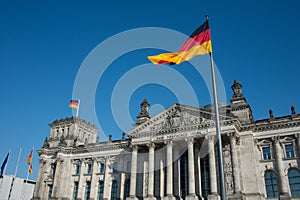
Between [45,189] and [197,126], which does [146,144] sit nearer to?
[197,126]

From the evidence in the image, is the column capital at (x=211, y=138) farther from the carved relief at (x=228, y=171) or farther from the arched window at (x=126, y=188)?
the arched window at (x=126, y=188)

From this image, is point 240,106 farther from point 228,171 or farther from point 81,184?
point 81,184

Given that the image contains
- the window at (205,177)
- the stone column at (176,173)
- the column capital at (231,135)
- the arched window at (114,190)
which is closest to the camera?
the column capital at (231,135)

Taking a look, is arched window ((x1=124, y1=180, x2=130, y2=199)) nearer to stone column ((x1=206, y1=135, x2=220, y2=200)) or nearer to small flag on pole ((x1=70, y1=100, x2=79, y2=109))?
stone column ((x1=206, y1=135, x2=220, y2=200))

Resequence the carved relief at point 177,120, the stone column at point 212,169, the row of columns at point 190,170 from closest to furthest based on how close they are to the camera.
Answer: the stone column at point 212,169
the row of columns at point 190,170
the carved relief at point 177,120

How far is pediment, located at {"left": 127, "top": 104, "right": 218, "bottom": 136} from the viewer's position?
4265cm

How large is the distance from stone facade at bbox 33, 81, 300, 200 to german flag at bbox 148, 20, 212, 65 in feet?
69.2

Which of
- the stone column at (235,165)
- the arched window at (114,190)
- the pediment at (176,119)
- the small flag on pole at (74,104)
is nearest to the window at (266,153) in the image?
the stone column at (235,165)

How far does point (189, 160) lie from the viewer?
1608 inches

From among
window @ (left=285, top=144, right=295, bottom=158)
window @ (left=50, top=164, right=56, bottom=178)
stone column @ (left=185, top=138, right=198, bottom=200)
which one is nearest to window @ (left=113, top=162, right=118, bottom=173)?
window @ (left=50, top=164, right=56, bottom=178)

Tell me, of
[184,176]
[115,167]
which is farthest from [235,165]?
[115,167]

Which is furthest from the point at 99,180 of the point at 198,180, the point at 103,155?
the point at 198,180

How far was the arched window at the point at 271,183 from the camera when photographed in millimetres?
38312

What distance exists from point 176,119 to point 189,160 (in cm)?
689
